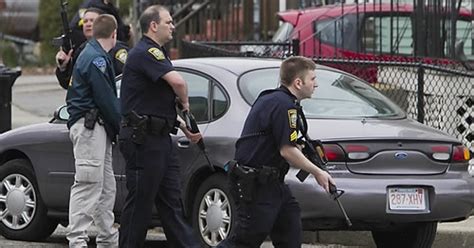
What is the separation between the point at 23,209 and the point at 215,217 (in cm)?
186

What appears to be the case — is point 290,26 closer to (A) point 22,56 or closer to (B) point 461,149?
(B) point 461,149

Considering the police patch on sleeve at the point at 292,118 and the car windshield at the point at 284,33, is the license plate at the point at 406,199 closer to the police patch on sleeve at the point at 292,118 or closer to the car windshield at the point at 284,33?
the police patch on sleeve at the point at 292,118

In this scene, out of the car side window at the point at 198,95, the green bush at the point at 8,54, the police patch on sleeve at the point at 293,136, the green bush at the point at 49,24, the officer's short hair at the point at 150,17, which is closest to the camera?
the police patch on sleeve at the point at 293,136

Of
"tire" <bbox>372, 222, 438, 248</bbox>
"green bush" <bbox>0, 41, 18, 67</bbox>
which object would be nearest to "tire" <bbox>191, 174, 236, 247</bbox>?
"tire" <bbox>372, 222, 438, 248</bbox>

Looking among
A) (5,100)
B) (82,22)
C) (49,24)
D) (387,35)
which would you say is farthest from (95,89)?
(49,24)

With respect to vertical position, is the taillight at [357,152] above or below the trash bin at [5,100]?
above

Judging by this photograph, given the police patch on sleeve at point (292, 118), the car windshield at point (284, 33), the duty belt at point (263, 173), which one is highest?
the police patch on sleeve at point (292, 118)

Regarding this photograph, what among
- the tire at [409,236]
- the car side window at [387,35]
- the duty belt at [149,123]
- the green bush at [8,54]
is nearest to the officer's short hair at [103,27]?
the duty belt at [149,123]

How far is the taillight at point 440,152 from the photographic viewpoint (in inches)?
336

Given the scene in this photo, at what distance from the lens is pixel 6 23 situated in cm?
3434

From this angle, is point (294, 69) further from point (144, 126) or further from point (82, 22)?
point (82, 22)

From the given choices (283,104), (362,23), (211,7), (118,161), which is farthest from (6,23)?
(283,104)

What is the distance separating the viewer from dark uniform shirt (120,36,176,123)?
26.1ft

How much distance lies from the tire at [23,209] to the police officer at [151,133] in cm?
161
